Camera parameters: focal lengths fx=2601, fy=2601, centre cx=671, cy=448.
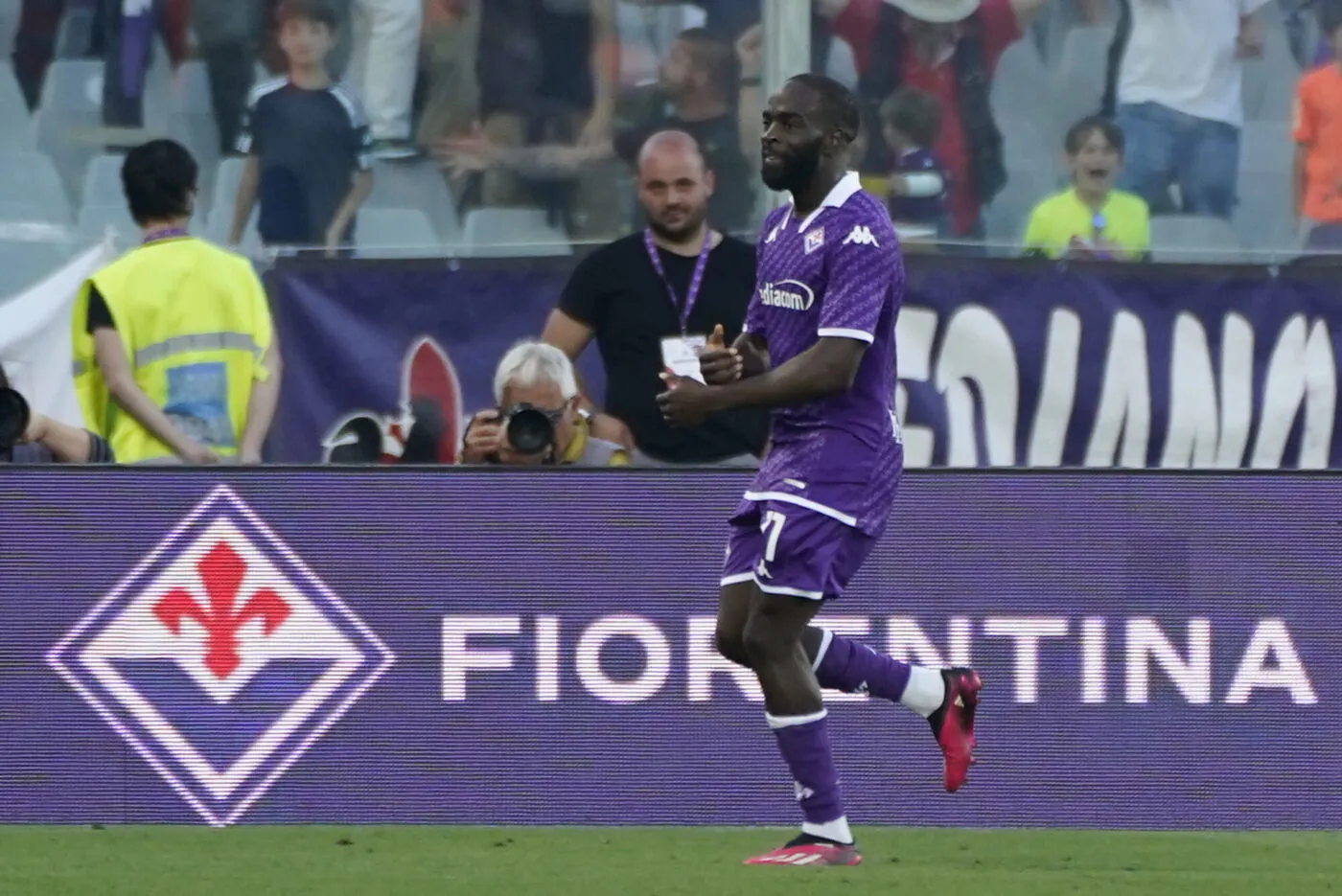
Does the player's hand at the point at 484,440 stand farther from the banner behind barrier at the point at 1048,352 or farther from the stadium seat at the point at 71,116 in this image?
the stadium seat at the point at 71,116

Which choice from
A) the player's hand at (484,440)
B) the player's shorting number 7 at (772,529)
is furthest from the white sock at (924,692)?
the player's hand at (484,440)

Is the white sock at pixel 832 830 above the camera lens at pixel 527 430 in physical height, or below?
below

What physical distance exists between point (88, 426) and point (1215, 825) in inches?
149

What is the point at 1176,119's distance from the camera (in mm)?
9422

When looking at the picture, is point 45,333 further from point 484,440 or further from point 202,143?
point 484,440

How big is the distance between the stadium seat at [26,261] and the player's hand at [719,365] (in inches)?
140

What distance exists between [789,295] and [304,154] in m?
3.33

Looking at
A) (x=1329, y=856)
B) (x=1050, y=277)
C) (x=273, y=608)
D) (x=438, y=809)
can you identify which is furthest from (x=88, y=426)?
(x=1329, y=856)

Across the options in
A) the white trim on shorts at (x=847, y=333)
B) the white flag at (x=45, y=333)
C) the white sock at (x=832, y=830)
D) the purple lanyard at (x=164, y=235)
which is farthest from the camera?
the white flag at (x=45, y=333)

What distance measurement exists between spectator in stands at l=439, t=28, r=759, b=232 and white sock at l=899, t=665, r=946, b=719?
284 cm

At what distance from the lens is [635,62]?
929 cm

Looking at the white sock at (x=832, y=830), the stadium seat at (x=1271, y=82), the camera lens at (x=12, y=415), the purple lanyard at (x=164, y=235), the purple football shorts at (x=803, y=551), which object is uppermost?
the stadium seat at (x=1271, y=82)

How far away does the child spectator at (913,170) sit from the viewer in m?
9.29

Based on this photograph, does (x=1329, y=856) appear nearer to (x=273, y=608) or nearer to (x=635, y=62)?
(x=273, y=608)
